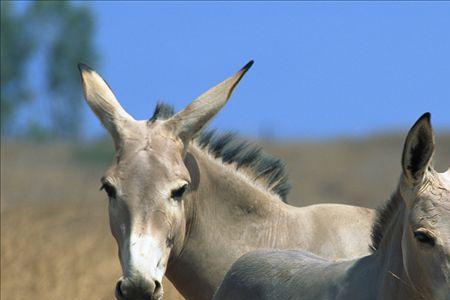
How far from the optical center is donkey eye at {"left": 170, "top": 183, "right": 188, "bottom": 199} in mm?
7379

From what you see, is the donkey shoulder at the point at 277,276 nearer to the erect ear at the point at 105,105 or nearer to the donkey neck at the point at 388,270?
the donkey neck at the point at 388,270

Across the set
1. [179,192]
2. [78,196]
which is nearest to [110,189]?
[179,192]

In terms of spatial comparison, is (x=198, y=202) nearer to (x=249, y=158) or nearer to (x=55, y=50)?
(x=249, y=158)

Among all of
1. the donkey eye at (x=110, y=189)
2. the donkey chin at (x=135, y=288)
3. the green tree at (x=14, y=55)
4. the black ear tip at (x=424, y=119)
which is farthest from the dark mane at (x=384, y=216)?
the green tree at (x=14, y=55)

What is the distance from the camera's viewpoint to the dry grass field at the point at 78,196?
11.2 metres

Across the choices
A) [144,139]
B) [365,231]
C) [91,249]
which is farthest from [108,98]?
[91,249]

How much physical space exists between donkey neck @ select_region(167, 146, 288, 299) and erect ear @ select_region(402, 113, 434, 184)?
2.28 m

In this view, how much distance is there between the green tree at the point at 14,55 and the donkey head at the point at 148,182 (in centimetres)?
5240

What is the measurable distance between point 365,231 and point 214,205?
0.95 metres

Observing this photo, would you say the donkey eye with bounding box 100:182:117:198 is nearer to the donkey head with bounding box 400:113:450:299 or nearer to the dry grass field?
the donkey head with bounding box 400:113:450:299

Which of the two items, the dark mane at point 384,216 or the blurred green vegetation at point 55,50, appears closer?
the dark mane at point 384,216

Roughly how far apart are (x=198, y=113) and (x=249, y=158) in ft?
2.59

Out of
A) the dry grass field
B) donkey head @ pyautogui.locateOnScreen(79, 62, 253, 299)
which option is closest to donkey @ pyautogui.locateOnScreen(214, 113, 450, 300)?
donkey head @ pyautogui.locateOnScreen(79, 62, 253, 299)

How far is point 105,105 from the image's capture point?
782cm
